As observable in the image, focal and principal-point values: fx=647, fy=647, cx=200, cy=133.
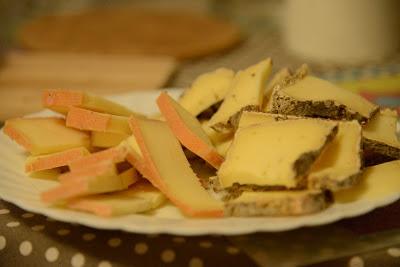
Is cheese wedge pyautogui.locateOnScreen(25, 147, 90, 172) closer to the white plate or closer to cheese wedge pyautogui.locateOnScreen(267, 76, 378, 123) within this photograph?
the white plate

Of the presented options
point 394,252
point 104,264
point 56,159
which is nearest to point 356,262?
point 394,252

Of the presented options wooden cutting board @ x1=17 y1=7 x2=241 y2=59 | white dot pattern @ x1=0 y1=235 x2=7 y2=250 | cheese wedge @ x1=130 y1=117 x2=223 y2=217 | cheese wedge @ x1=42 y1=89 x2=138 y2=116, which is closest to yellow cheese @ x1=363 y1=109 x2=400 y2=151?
cheese wedge @ x1=130 y1=117 x2=223 y2=217

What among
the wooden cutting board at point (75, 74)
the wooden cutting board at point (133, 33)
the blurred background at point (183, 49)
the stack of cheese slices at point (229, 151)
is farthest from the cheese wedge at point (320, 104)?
the wooden cutting board at point (133, 33)

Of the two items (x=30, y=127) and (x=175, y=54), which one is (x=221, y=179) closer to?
(x=30, y=127)

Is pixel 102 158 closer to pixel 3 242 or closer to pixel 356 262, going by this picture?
pixel 3 242

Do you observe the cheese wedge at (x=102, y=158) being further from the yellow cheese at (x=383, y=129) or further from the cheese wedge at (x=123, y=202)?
the yellow cheese at (x=383, y=129)

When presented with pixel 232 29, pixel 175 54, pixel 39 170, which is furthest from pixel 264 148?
pixel 232 29
